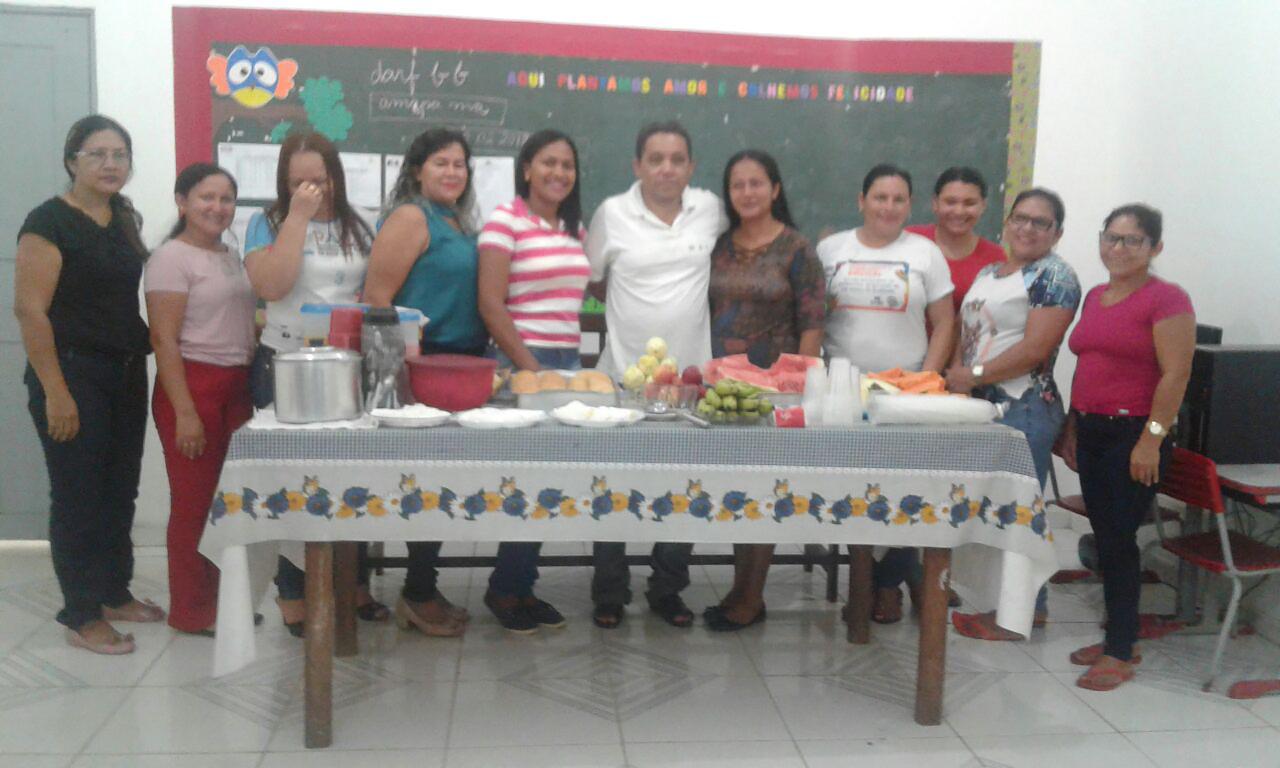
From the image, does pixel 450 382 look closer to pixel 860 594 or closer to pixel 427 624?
pixel 427 624

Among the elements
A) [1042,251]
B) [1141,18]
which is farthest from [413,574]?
[1141,18]

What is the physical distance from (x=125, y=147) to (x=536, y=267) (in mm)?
1255

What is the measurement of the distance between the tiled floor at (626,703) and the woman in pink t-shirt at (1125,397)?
0.28 m

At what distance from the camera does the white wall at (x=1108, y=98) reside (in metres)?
3.53

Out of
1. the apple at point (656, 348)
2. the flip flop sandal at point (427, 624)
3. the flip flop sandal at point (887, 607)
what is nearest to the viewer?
the apple at point (656, 348)

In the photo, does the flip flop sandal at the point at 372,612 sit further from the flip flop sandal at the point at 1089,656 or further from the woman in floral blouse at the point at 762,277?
the flip flop sandal at the point at 1089,656

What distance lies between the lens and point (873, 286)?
10.1 ft

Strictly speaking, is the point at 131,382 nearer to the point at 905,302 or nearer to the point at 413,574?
the point at 413,574

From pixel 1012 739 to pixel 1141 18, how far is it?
124 inches

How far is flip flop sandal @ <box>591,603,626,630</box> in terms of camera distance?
10.7 ft

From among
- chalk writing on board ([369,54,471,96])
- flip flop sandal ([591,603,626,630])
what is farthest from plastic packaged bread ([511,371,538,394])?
chalk writing on board ([369,54,471,96])

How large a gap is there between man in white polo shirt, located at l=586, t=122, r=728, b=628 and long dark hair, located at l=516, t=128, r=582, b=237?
81 mm

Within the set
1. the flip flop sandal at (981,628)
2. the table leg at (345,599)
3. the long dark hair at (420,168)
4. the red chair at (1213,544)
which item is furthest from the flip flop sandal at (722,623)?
the long dark hair at (420,168)

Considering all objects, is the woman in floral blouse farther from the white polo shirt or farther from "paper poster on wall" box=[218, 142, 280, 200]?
"paper poster on wall" box=[218, 142, 280, 200]
